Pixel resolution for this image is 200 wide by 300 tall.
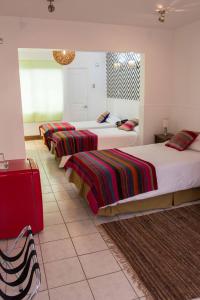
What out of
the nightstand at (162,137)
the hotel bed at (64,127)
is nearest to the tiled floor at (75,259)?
the nightstand at (162,137)

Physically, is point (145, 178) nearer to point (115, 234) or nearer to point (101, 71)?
point (115, 234)

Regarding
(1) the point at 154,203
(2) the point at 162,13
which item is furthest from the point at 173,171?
(2) the point at 162,13

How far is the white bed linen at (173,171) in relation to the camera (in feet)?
10.5

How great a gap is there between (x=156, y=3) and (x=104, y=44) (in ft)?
4.11

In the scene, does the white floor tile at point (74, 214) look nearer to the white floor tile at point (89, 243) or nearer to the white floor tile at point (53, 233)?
the white floor tile at point (53, 233)

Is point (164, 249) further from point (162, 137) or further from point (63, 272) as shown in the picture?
point (162, 137)

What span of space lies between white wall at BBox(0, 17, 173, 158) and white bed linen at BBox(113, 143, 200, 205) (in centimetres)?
162

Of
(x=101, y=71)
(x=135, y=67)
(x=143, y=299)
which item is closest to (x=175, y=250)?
(x=143, y=299)

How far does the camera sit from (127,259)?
2363 mm

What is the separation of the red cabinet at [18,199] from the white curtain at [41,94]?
511 cm

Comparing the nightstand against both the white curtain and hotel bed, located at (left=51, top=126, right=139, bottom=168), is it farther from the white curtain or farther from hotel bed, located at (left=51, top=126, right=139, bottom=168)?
the white curtain

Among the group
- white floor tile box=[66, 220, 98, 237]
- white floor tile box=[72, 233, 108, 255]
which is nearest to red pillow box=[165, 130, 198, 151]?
white floor tile box=[66, 220, 98, 237]

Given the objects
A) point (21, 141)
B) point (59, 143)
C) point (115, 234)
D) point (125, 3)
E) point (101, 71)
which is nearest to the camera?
point (115, 234)

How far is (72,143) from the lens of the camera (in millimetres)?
4895
